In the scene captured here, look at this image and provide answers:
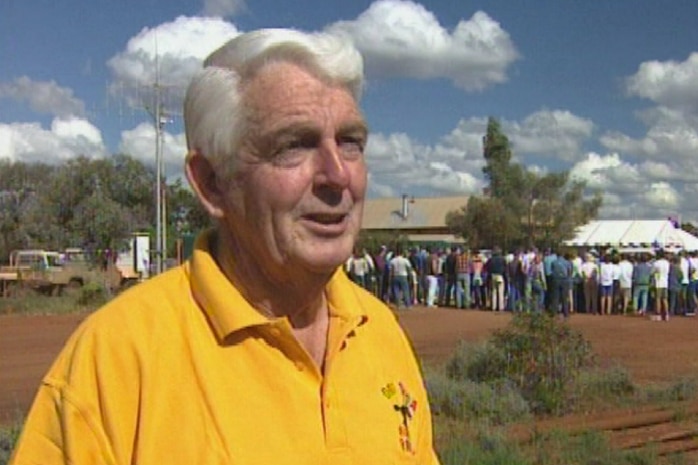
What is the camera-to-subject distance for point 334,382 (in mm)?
2162

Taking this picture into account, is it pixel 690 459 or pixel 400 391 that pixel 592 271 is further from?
pixel 400 391

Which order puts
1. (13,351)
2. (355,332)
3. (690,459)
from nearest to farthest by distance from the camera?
(355,332) < (690,459) < (13,351)

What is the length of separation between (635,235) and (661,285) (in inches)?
804

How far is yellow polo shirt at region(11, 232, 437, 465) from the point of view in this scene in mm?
1807

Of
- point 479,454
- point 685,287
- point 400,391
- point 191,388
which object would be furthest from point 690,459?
point 685,287

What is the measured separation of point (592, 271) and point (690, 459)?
52.9 ft

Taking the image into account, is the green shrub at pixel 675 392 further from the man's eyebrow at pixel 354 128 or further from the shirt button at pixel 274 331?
the shirt button at pixel 274 331

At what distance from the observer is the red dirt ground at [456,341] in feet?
43.9

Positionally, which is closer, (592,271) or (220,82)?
(220,82)

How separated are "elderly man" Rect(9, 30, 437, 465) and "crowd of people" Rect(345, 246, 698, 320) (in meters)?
18.6

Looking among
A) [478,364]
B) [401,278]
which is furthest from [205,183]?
[401,278]

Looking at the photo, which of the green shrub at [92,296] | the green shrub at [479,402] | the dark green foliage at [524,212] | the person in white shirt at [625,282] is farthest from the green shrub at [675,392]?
the dark green foliage at [524,212]

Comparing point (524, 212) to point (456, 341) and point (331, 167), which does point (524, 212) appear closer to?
point (456, 341)

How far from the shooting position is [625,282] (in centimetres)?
2339
